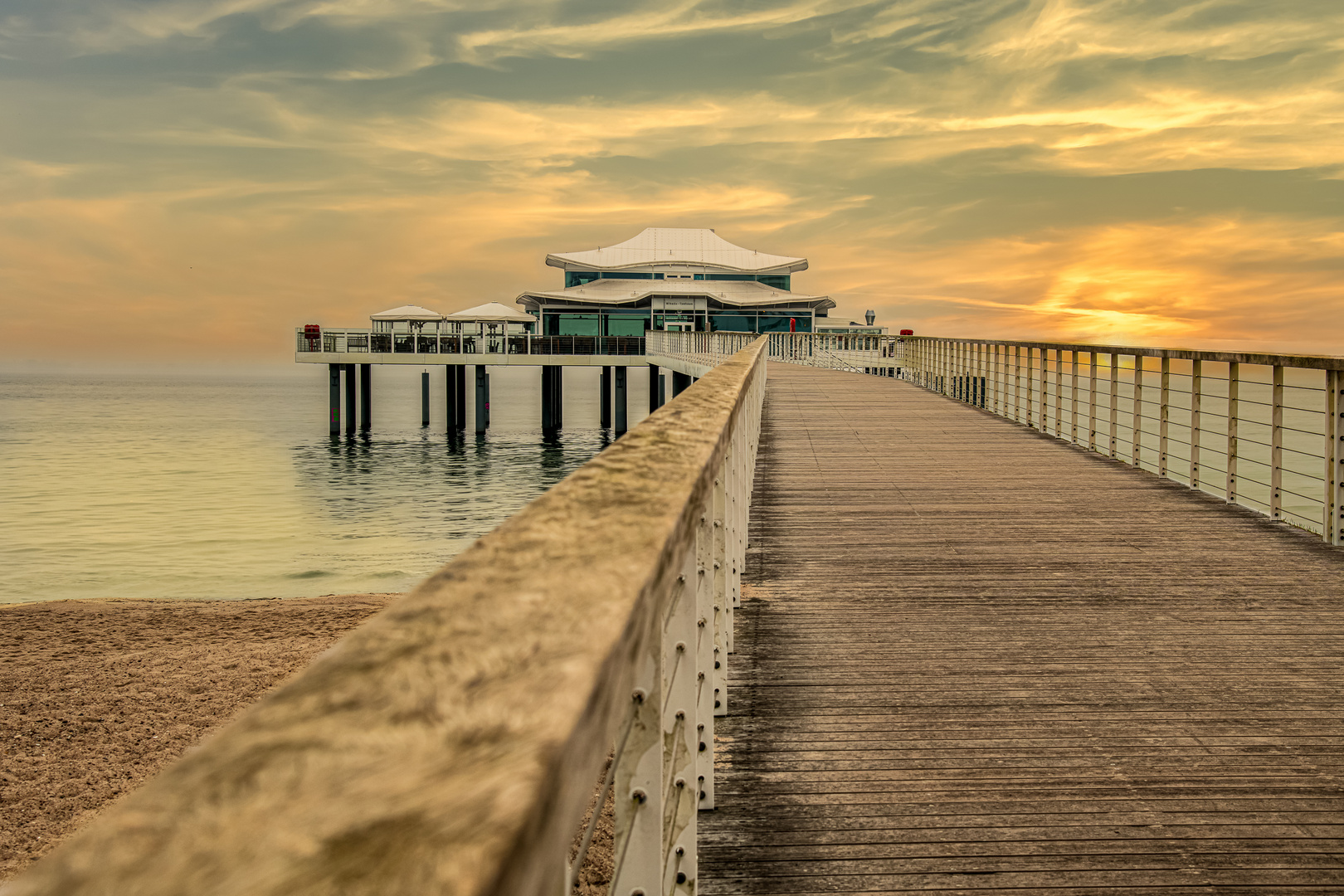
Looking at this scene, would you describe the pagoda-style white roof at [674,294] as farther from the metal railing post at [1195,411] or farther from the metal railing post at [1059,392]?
the metal railing post at [1195,411]

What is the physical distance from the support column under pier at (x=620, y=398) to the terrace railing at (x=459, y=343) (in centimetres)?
181

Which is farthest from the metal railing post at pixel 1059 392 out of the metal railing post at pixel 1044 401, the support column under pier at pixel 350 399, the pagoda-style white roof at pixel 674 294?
the pagoda-style white roof at pixel 674 294

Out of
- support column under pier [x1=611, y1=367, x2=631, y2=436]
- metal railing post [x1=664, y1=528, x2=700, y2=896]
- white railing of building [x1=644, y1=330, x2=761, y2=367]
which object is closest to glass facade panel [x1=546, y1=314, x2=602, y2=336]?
support column under pier [x1=611, y1=367, x2=631, y2=436]

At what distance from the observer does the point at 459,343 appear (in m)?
43.0

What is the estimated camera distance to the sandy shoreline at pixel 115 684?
23.2ft

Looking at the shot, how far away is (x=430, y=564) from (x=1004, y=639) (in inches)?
579

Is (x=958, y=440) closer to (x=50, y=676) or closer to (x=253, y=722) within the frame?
(x=50, y=676)

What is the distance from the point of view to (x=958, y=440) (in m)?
11.0

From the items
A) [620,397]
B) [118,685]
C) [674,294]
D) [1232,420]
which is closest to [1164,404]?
[1232,420]

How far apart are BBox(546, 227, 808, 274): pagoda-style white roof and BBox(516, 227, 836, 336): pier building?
0.26 feet

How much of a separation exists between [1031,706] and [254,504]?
84.5 feet

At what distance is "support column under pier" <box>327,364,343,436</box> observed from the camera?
42.8 metres

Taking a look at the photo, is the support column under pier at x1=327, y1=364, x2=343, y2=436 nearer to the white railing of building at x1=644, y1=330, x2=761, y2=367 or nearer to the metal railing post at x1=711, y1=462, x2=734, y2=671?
the white railing of building at x1=644, y1=330, x2=761, y2=367

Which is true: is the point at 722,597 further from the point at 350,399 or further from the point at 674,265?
the point at 674,265
